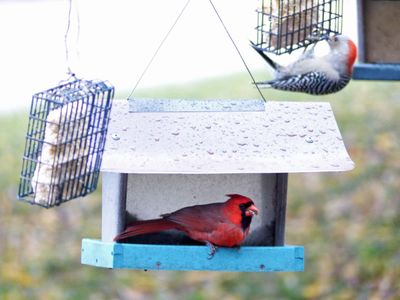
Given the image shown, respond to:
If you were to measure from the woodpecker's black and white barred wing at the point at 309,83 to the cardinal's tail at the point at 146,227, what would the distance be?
1.21 m

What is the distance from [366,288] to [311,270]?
48cm

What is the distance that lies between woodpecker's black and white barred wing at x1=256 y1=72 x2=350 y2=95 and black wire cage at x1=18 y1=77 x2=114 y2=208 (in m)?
1.28

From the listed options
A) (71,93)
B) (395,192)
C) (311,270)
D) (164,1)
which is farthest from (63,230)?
→ (164,1)

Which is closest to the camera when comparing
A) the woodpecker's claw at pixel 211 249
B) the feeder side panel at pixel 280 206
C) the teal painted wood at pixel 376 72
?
the woodpecker's claw at pixel 211 249

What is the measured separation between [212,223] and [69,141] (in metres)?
0.74

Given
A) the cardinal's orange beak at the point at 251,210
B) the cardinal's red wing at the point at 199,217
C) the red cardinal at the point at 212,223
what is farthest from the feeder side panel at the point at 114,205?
the cardinal's orange beak at the point at 251,210

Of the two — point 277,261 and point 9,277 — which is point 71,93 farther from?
point 9,277

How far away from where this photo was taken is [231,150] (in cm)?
454

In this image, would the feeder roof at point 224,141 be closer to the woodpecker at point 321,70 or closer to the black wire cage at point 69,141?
the black wire cage at point 69,141

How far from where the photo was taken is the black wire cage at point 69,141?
4.48m

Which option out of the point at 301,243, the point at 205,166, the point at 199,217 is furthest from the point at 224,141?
the point at 301,243

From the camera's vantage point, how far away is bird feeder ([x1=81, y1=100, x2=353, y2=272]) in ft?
14.6

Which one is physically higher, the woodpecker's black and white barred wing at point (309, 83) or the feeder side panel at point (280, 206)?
the woodpecker's black and white barred wing at point (309, 83)

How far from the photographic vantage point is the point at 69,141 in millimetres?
4512
